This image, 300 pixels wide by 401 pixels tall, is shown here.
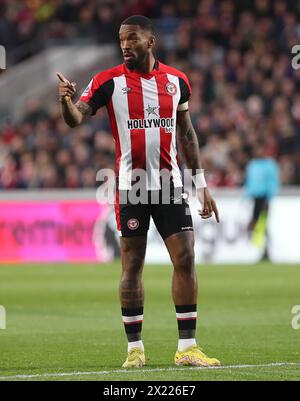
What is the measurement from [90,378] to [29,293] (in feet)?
25.1

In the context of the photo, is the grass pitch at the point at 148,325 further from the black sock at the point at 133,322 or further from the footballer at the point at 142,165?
the footballer at the point at 142,165

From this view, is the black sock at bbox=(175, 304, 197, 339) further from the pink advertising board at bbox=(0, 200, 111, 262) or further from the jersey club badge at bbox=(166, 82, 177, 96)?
the pink advertising board at bbox=(0, 200, 111, 262)

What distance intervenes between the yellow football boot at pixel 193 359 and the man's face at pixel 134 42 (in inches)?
81.9

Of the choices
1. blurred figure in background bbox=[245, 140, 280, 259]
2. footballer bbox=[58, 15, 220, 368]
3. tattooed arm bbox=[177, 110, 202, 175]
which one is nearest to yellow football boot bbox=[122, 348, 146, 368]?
footballer bbox=[58, 15, 220, 368]

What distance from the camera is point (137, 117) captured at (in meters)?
8.12

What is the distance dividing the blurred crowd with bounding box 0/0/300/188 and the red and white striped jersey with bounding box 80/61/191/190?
13.5 meters

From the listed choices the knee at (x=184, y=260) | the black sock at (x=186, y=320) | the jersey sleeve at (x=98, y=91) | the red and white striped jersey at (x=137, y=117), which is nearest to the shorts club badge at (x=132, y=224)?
the red and white striped jersey at (x=137, y=117)

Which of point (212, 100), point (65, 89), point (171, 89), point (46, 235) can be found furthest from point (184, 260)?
point (212, 100)

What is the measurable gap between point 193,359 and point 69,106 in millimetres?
1945

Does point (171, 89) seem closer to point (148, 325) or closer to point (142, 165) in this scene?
point (142, 165)

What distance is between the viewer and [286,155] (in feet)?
73.5

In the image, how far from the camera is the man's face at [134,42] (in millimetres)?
7941

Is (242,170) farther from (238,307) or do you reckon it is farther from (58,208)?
(238,307)
